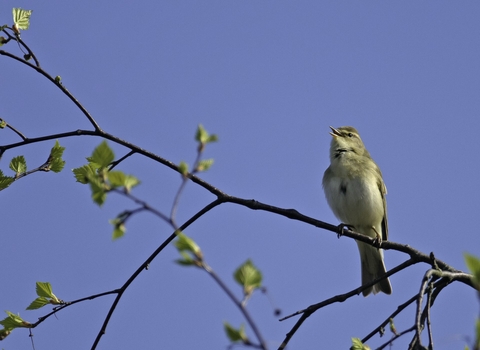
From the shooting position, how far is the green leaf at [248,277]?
2.37m

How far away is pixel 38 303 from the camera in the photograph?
4.25 metres

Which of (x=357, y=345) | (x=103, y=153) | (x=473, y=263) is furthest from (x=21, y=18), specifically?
(x=473, y=263)

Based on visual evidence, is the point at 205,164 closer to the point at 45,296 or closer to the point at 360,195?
the point at 45,296

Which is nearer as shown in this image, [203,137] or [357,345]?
[203,137]

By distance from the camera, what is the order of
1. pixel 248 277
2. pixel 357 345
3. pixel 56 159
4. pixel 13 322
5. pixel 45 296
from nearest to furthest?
pixel 248 277, pixel 357 345, pixel 13 322, pixel 45 296, pixel 56 159

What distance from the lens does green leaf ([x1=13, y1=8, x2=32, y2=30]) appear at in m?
A: 4.48

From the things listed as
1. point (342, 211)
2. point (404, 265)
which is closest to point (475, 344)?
point (404, 265)

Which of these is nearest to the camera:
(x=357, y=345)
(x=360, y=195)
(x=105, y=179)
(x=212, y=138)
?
(x=105, y=179)

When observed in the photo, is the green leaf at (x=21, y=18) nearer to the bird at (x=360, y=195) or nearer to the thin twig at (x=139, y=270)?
the thin twig at (x=139, y=270)

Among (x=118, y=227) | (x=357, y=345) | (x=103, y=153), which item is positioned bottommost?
(x=357, y=345)

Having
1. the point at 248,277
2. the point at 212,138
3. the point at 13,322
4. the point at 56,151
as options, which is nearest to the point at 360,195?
the point at 56,151

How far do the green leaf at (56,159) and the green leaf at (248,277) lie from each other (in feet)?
8.90

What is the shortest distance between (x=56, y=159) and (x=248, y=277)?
2794 millimetres

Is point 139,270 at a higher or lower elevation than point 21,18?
lower
